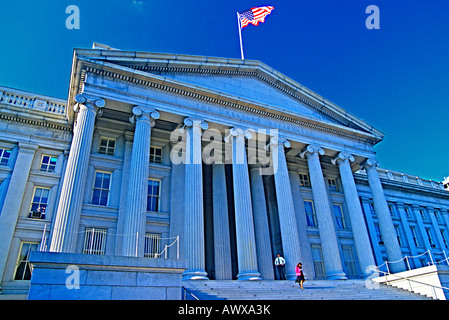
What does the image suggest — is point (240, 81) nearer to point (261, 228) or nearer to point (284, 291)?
point (261, 228)

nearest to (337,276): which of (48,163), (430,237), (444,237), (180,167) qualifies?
(180,167)

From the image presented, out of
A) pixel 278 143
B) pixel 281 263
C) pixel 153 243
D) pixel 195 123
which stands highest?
pixel 278 143

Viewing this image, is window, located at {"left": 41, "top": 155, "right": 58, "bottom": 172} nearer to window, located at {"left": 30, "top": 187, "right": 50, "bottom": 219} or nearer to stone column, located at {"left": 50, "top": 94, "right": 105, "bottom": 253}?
window, located at {"left": 30, "top": 187, "right": 50, "bottom": 219}

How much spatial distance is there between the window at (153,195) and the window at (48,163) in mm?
6781

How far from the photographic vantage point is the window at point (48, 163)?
2205 centimetres

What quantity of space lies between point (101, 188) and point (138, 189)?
497cm

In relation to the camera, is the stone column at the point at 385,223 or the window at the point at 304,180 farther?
the window at the point at 304,180

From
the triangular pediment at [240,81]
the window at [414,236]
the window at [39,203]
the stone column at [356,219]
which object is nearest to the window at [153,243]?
the window at [39,203]

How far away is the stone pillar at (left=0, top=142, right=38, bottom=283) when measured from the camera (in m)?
18.6

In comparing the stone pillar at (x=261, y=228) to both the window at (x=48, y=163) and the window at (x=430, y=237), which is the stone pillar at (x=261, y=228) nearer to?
the window at (x=48, y=163)

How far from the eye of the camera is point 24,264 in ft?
61.6

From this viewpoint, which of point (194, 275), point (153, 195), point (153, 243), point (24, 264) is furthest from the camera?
point (153, 195)
